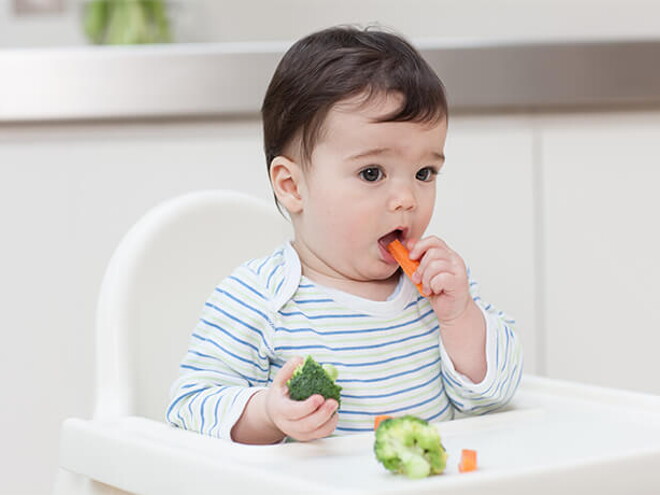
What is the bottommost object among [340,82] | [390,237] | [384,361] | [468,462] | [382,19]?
[468,462]

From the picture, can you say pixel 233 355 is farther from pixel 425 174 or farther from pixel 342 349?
pixel 425 174

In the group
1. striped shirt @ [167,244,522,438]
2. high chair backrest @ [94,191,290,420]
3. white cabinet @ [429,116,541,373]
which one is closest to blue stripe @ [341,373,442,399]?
striped shirt @ [167,244,522,438]

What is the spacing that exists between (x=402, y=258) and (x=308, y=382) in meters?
0.17

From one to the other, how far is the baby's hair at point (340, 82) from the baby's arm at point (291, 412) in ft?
0.74

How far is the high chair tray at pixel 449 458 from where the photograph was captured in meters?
0.69

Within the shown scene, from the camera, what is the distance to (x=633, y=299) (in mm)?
1507

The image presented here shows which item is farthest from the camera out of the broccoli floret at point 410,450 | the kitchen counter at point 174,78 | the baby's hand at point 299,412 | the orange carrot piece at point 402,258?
the kitchen counter at point 174,78

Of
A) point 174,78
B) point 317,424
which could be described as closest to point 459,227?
point 174,78

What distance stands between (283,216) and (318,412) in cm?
39

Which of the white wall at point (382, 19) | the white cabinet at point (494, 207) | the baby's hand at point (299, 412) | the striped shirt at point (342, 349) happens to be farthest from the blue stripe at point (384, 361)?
the white wall at point (382, 19)

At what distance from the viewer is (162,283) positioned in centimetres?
109

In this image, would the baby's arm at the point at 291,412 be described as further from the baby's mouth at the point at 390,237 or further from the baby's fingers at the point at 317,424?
the baby's mouth at the point at 390,237

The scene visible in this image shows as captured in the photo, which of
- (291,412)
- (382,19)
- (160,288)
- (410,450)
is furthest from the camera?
(382,19)

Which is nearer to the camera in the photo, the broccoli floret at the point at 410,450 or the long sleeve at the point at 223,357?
the broccoli floret at the point at 410,450
